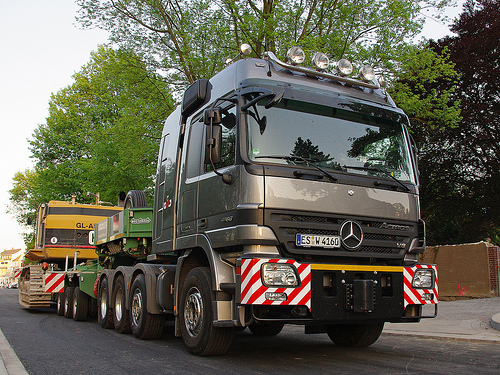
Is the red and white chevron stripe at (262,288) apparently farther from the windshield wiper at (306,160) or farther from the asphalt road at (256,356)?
the windshield wiper at (306,160)

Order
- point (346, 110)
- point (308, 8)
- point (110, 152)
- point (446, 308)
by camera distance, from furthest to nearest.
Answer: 1. point (110, 152)
2. point (308, 8)
3. point (446, 308)
4. point (346, 110)

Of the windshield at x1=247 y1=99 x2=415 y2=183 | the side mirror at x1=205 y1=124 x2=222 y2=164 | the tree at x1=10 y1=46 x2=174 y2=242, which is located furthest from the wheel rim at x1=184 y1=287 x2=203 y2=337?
the tree at x1=10 y1=46 x2=174 y2=242

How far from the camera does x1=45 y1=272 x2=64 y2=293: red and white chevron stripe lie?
14.6 m

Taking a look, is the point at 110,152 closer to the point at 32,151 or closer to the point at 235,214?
the point at 32,151

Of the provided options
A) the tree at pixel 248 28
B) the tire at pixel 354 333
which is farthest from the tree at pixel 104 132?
the tire at pixel 354 333

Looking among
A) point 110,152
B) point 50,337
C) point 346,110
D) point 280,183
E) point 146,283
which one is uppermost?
point 110,152

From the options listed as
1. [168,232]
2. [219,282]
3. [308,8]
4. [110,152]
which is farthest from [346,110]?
[110,152]

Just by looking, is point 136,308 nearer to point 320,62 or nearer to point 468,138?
point 320,62

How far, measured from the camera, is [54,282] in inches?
585

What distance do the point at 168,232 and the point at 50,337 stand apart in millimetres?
3081

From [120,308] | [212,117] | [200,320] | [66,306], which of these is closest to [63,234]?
[66,306]

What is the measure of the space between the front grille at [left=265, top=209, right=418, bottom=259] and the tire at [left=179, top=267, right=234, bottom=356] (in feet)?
3.83

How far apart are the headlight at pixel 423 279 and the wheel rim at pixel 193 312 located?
2524 millimetres

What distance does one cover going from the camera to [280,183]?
5598 millimetres
